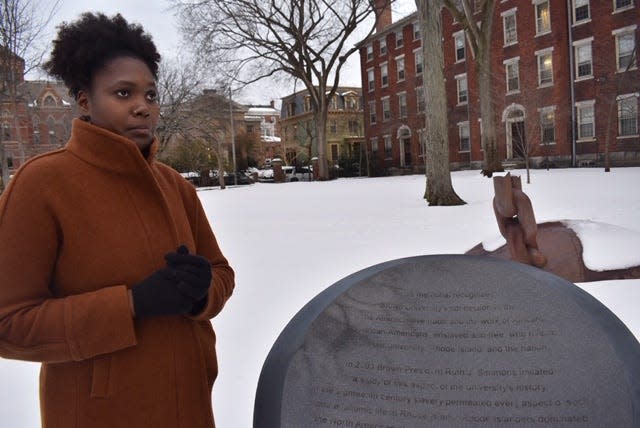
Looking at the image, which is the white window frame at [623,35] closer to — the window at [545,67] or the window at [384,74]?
the window at [545,67]

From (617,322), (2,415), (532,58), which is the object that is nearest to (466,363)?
(617,322)

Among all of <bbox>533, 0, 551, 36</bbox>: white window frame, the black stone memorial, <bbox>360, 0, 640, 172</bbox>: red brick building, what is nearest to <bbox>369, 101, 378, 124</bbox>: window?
<bbox>360, 0, 640, 172</bbox>: red brick building

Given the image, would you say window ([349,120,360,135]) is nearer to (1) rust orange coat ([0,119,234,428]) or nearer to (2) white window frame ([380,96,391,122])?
(2) white window frame ([380,96,391,122])

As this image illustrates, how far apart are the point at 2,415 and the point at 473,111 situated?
3140 cm

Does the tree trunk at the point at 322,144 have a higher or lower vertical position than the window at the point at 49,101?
lower

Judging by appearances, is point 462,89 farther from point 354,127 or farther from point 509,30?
point 354,127

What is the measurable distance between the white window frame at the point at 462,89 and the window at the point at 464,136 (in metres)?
1.42

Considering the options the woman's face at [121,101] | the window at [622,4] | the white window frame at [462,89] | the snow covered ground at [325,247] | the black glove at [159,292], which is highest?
the window at [622,4]

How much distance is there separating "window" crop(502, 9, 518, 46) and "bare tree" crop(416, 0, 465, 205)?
19.8 meters

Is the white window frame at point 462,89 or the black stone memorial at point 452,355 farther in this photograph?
the white window frame at point 462,89

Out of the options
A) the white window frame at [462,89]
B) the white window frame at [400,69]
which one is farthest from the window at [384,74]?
the white window frame at [462,89]

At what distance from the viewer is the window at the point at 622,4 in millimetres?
23892

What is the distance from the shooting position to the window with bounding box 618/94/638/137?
23406mm

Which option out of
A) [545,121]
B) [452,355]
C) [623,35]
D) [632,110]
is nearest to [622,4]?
[623,35]
